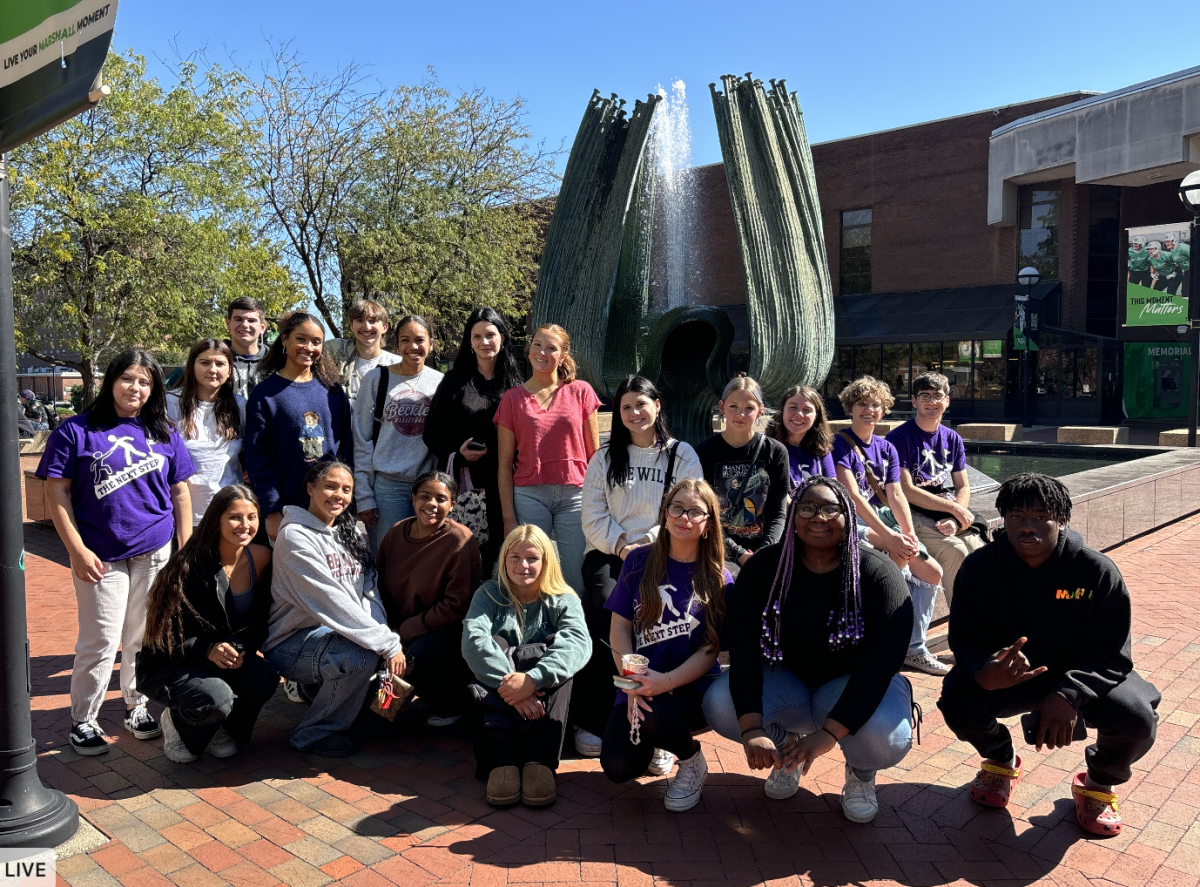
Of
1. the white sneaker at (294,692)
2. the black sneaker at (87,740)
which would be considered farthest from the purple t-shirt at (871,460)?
the black sneaker at (87,740)

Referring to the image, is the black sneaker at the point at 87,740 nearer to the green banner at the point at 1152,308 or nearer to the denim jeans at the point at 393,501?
the denim jeans at the point at 393,501

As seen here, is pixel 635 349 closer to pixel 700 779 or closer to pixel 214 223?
pixel 700 779

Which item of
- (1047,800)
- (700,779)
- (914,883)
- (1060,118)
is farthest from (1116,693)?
(1060,118)

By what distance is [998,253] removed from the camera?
2653 cm

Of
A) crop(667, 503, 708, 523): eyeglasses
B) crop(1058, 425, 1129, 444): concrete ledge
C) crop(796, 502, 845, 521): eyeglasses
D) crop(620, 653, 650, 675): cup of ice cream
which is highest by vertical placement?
crop(796, 502, 845, 521): eyeglasses

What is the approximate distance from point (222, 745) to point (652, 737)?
183 cm

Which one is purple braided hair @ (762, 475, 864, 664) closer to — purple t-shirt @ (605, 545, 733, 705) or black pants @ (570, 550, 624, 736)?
purple t-shirt @ (605, 545, 733, 705)

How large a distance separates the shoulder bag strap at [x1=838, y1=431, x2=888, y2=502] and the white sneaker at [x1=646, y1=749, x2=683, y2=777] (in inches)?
77.5

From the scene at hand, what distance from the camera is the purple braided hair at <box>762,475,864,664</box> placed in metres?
3.27

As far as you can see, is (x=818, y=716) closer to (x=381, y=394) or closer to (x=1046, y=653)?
(x=1046, y=653)

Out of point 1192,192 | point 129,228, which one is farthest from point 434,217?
point 1192,192

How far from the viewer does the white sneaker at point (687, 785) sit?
3.34 m

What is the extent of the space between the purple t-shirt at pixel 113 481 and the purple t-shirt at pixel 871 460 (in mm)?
3334

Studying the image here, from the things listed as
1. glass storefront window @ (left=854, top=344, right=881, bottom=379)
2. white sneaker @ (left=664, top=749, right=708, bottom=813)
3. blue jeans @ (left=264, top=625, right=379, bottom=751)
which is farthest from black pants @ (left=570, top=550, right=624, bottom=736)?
glass storefront window @ (left=854, top=344, right=881, bottom=379)
